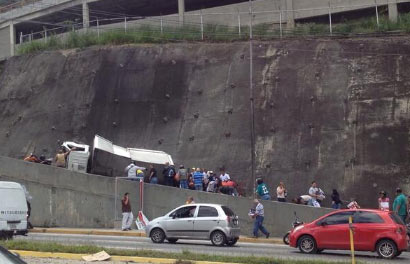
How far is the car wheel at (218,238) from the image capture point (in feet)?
70.5

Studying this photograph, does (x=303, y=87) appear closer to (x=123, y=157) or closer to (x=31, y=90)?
(x=123, y=157)

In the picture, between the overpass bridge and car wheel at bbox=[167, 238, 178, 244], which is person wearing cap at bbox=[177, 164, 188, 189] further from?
the overpass bridge

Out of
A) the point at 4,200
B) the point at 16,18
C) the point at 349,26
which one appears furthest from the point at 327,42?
the point at 16,18

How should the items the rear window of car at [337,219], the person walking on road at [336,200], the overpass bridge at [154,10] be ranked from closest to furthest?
the rear window of car at [337,219], the person walking on road at [336,200], the overpass bridge at [154,10]

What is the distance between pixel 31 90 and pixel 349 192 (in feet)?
75.8

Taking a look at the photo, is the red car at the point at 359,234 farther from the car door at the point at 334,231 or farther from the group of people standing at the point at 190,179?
the group of people standing at the point at 190,179

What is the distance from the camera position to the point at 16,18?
54.7 meters

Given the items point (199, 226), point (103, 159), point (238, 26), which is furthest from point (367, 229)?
point (238, 26)

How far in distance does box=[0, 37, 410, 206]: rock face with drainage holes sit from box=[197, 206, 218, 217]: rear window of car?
355 inches

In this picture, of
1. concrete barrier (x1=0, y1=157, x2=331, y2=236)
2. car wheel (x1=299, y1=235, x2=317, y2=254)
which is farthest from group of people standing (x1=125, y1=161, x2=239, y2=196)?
car wheel (x1=299, y1=235, x2=317, y2=254)

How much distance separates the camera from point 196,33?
41812 millimetres

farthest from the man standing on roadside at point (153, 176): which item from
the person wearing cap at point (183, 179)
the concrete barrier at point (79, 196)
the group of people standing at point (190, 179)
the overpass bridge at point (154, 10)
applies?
the overpass bridge at point (154, 10)

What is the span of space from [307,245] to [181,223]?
4.54 metres

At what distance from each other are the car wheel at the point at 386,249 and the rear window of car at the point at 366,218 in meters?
0.63
